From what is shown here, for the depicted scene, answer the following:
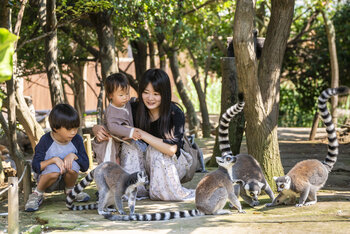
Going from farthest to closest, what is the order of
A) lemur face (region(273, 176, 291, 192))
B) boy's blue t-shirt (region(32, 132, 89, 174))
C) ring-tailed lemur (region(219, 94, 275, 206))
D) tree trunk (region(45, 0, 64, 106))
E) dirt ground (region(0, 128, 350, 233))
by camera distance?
1. tree trunk (region(45, 0, 64, 106))
2. boy's blue t-shirt (region(32, 132, 89, 174))
3. ring-tailed lemur (region(219, 94, 275, 206))
4. lemur face (region(273, 176, 291, 192))
5. dirt ground (region(0, 128, 350, 233))

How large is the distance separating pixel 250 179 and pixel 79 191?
4.84 ft

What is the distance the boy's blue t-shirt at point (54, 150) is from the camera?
4.71 meters

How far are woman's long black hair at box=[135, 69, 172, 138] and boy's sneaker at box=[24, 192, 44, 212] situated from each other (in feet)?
3.80

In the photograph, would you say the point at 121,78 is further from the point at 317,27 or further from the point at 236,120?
the point at 317,27

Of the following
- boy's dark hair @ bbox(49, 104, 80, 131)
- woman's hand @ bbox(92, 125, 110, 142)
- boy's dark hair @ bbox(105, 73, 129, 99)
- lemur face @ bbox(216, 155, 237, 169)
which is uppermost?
boy's dark hair @ bbox(105, 73, 129, 99)

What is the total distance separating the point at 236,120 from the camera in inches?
248

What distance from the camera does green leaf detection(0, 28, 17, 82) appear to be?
2.20 meters

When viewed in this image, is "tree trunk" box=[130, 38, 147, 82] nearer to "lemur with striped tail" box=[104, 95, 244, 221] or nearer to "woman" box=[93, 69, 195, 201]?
"woman" box=[93, 69, 195, 201]

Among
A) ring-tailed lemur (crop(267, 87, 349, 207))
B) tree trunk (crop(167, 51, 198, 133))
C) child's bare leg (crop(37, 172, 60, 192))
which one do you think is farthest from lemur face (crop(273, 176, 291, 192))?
tree trunk (crop(167, 51, 198, 133))

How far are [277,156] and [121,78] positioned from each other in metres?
1.66

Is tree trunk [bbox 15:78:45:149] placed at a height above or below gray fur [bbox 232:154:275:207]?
above

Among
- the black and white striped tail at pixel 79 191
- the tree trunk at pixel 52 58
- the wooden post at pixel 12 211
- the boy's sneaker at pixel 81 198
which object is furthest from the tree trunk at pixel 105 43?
the wooden post at pixel 12 211

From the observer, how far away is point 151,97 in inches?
187

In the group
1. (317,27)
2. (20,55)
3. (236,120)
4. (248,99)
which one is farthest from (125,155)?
(317,27)
